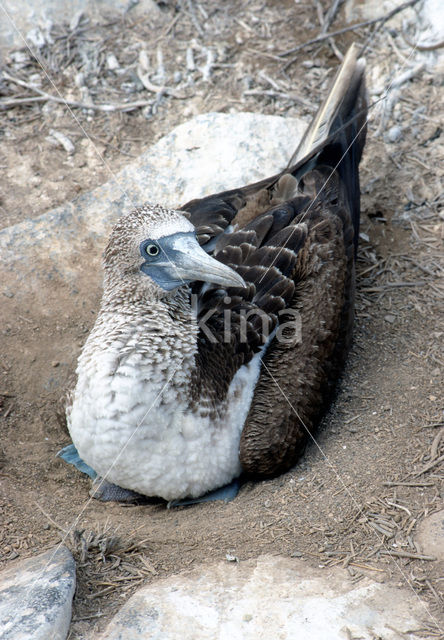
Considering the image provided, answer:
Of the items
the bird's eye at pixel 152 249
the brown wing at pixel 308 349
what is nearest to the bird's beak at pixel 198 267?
the bird's eye at pixel 152 249

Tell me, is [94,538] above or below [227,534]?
above

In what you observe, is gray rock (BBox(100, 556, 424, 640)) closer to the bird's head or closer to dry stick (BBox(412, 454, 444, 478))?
dry stick (BBox(412, 454, 444, 478))

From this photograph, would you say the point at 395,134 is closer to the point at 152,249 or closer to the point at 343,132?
the point at 343,132

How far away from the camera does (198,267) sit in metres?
3.85

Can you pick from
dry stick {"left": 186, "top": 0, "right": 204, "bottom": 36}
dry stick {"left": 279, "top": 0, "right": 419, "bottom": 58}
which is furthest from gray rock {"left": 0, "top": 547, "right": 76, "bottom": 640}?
dry stick {"left": 186, "top": 0, "right": 204, "bottom": 36}

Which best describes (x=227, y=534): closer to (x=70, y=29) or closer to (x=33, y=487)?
(x=33, y=487)

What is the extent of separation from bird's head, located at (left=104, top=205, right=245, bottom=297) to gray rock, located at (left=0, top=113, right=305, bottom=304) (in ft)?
5.78

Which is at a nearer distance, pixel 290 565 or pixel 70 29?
pixel 290 565

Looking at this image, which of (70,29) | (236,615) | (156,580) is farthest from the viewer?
(70,29)

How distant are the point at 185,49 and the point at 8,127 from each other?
2.15 metres

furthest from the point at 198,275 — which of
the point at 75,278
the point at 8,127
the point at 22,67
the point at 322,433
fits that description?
the point at 22,67

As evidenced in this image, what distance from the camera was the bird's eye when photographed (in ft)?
12.9

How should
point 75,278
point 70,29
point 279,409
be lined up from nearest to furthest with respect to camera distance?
1. point 279,409
2. point 75,278
3. point 70,29

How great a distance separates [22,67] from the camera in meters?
7.17
